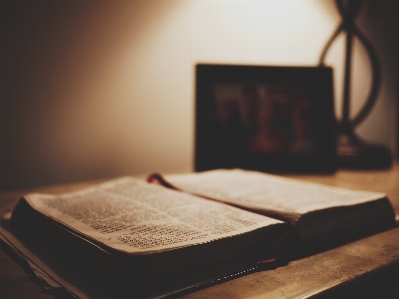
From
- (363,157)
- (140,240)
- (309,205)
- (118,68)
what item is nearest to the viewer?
(140,240)

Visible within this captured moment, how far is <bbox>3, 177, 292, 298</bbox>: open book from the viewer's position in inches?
13.0

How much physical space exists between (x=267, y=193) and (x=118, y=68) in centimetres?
48

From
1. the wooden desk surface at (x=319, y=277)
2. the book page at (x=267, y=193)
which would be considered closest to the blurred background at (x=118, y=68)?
the book page at (x=267, y=193)

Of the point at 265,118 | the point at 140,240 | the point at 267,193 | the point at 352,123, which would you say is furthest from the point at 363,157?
the point at 140,240

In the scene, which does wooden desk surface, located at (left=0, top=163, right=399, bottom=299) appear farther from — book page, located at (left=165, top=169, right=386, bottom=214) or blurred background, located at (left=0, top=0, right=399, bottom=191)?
blurred background, located at (left=0, top=0, right=399, bottom=191)

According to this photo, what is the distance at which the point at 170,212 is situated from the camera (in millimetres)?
473

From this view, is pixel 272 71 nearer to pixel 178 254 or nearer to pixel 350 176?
pixel 350 176

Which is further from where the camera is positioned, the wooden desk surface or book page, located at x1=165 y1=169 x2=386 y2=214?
book page, located at x1=165 y1=169 x2=386 y2=214

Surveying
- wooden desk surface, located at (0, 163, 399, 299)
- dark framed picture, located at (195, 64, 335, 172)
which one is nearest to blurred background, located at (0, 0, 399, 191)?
dark framed picture, located at (195, 64, 335, 172)

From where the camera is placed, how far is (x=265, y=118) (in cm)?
98

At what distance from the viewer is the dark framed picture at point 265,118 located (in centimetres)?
95

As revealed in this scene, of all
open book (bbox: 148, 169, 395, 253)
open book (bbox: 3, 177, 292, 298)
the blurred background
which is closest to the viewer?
open book (bbox: 3, 177, 292, 298)

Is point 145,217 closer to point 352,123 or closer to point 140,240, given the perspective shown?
point 140,240

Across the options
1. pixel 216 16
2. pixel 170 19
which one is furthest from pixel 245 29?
pixel 170 19
